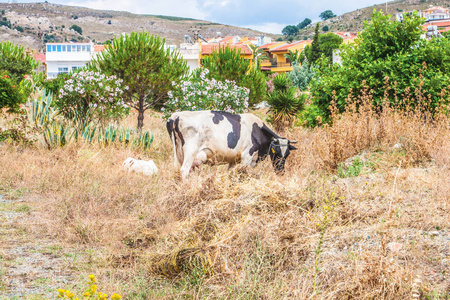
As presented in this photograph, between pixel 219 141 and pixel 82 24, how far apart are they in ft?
431

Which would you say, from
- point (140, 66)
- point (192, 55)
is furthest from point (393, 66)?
point (192, 55)

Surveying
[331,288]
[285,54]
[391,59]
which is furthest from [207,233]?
[285,54]

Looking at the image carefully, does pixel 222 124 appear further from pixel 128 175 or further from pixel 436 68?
pixel 436 68

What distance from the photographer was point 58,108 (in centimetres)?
1381

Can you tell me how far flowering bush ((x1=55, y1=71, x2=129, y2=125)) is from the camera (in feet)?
43.4

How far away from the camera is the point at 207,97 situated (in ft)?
45.1

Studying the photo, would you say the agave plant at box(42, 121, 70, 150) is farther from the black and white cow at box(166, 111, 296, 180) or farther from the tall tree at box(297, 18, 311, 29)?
the tall tree at box(297, 18, 311, 29)

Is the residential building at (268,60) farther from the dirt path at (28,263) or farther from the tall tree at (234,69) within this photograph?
the dirt path at (28,263)

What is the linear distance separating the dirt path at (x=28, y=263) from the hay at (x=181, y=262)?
90 centimetres

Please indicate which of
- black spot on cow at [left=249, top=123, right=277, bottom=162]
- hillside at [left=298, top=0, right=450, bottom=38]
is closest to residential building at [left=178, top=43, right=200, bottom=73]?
black spot on cow at [left=249, top=123, right=277, bottom=162]

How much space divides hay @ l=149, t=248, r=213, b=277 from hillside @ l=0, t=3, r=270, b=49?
100 m

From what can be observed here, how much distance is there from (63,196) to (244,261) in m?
3.85

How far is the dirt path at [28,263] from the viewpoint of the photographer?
4.39m

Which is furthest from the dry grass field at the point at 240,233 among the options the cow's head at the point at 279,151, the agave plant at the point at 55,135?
the agave plant at the point at 55,135
